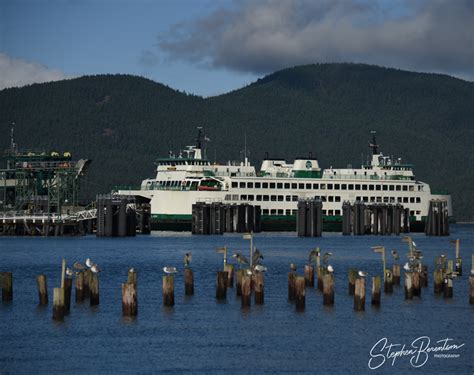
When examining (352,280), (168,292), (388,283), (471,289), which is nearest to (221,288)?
(168,292)

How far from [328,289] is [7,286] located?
12.9 metres

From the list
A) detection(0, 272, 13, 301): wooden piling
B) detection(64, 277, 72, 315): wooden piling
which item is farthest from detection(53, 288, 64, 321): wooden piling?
detection(0, 272, 13, 301): wooden piling

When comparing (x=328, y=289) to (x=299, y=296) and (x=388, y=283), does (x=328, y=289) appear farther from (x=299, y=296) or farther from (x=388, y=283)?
(x=388, y=283)

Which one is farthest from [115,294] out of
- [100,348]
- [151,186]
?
[151,186]

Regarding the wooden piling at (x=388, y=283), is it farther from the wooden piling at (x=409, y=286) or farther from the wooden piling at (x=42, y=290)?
the wooden piling at (x=42, y=290)

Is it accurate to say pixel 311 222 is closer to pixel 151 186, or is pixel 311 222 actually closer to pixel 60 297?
pixel 151 186

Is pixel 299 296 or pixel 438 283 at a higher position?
pixel 438 283

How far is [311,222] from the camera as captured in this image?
115438mm

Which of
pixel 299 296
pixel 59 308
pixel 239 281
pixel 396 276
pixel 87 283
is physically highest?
pixel 396 276

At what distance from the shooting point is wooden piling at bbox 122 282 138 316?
47188mm

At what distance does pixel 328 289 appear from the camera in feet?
170

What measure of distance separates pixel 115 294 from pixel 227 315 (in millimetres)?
8719

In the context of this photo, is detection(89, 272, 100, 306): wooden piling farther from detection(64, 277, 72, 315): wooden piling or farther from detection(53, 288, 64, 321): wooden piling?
detection(53, 288, 64, 321): wooden piling

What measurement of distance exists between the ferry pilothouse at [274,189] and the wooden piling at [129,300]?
7393cm
